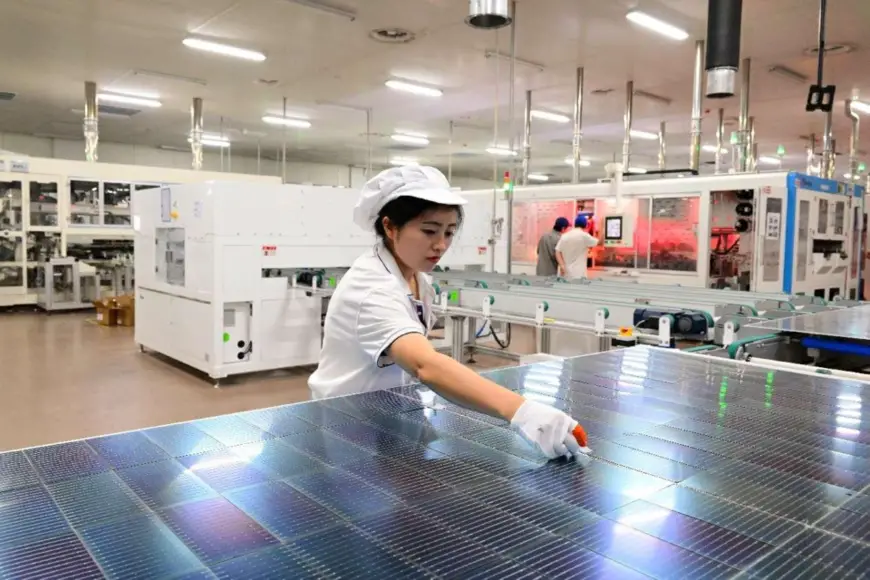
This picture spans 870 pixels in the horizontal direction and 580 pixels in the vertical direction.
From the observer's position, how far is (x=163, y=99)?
33.8ft

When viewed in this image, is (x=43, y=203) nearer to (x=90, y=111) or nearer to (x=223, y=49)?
(x=90, y=111)

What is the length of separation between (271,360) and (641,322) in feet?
12.7

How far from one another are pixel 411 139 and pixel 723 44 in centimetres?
1168

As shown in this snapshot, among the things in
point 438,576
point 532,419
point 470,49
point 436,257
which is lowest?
point 438,576

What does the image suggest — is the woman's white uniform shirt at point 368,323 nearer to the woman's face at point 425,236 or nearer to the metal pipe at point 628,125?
the woman's face at point 425,236

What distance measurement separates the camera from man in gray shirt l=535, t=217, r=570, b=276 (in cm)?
750

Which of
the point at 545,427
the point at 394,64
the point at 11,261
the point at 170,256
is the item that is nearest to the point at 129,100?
the point at 11,261

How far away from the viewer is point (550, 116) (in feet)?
36.1

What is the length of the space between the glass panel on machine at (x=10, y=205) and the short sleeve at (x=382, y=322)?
10348mm

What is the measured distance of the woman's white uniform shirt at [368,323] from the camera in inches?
60.9

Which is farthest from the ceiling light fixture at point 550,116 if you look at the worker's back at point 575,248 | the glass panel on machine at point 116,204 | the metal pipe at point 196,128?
the glass panel on machine at point 116,204

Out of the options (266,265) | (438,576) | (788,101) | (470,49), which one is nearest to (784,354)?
(438,576)

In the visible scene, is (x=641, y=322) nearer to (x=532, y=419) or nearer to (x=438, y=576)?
(x=532, y=419)

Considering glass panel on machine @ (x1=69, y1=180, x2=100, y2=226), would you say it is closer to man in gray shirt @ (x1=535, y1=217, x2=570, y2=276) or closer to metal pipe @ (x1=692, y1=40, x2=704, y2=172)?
man in gray shirt @ (x1=535, y1=217, x2=570, y2=276)
